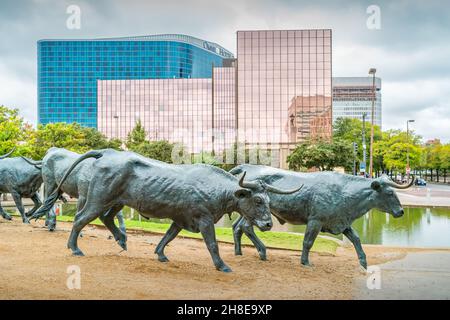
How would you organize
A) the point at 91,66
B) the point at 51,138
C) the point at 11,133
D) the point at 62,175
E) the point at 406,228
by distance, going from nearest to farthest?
1. the point at 62,175
2. the point at 406,228
3. the point at 11,133
4. the point at 51,138
5. the point at 91,66

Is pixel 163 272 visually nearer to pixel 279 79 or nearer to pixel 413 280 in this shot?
pixel 413 280

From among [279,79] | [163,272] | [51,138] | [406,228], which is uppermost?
[279,79]

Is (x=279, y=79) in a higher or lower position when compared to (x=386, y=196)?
higher

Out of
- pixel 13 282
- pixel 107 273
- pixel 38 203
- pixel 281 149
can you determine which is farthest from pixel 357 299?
pixel 281 149

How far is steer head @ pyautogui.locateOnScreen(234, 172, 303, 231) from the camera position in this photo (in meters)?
8.52

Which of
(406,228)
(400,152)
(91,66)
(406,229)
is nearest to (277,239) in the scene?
(406,229)

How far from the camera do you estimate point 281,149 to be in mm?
74312

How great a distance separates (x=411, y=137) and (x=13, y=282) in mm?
70357

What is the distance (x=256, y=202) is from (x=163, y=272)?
2.19 metres

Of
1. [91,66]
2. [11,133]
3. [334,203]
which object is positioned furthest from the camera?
[91,66]

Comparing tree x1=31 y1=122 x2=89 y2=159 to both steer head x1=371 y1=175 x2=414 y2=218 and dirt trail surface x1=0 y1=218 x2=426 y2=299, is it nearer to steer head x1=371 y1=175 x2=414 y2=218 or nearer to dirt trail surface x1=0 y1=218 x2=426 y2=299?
dirt trail surface x1=0 y1=218 x2=426 y2=299

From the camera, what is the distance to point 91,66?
14400 centimetres

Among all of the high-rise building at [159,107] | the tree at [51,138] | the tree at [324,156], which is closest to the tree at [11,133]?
the tree at [51,138]
